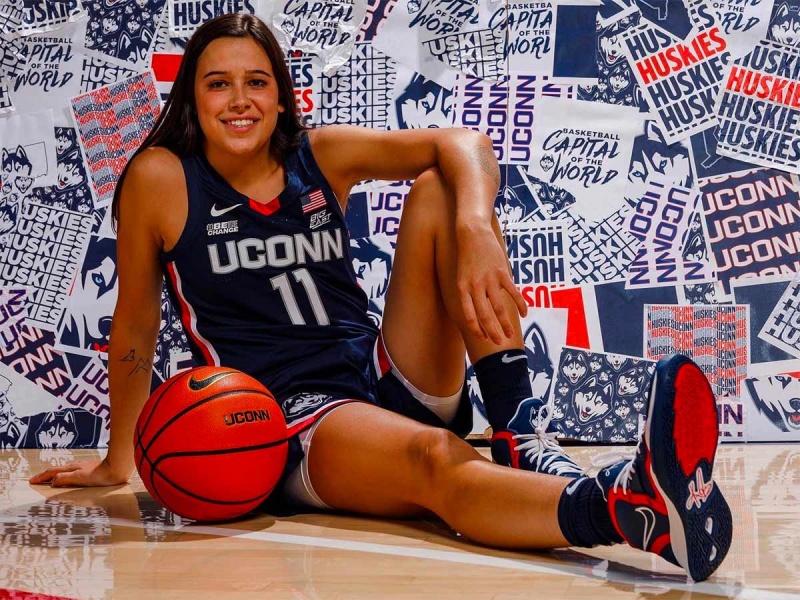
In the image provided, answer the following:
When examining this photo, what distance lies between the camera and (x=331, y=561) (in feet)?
5.00

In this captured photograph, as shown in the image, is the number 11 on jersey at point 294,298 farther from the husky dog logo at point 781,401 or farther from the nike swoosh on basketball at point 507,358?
the husky dog logo at point 781,401

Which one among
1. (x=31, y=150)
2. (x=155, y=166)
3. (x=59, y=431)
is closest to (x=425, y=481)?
(x=155, y=166)

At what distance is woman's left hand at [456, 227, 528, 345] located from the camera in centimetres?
159

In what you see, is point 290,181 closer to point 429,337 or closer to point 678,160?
point 429,337

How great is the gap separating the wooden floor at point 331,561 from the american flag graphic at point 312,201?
2.08ft

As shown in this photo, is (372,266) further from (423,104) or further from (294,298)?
(294,298)

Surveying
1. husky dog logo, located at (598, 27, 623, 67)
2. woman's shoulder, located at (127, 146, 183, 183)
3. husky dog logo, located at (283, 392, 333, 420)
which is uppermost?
husky dog logo, located at (598, 27, 623, 67)

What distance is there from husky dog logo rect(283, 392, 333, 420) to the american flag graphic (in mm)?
393

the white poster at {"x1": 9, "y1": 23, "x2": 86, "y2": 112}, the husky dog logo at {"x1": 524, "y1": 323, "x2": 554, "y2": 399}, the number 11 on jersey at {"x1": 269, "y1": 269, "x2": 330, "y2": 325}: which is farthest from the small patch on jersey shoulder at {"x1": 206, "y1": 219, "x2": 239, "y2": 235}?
the white poster at {"x1": 9, "y1": 23, "x2": 86, "y2": 112}

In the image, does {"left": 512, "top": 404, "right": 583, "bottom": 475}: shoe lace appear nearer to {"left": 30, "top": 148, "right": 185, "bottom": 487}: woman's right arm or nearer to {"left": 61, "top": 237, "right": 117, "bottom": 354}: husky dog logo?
{"left": 30, "top": 148, "right": 185, "bottom": 487}: woman's right arm

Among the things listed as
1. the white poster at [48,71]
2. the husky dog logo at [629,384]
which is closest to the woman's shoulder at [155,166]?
the white poster at [48,71]

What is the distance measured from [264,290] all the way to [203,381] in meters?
0.28

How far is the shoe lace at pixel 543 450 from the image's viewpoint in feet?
5.22

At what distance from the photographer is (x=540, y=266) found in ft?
9.26
